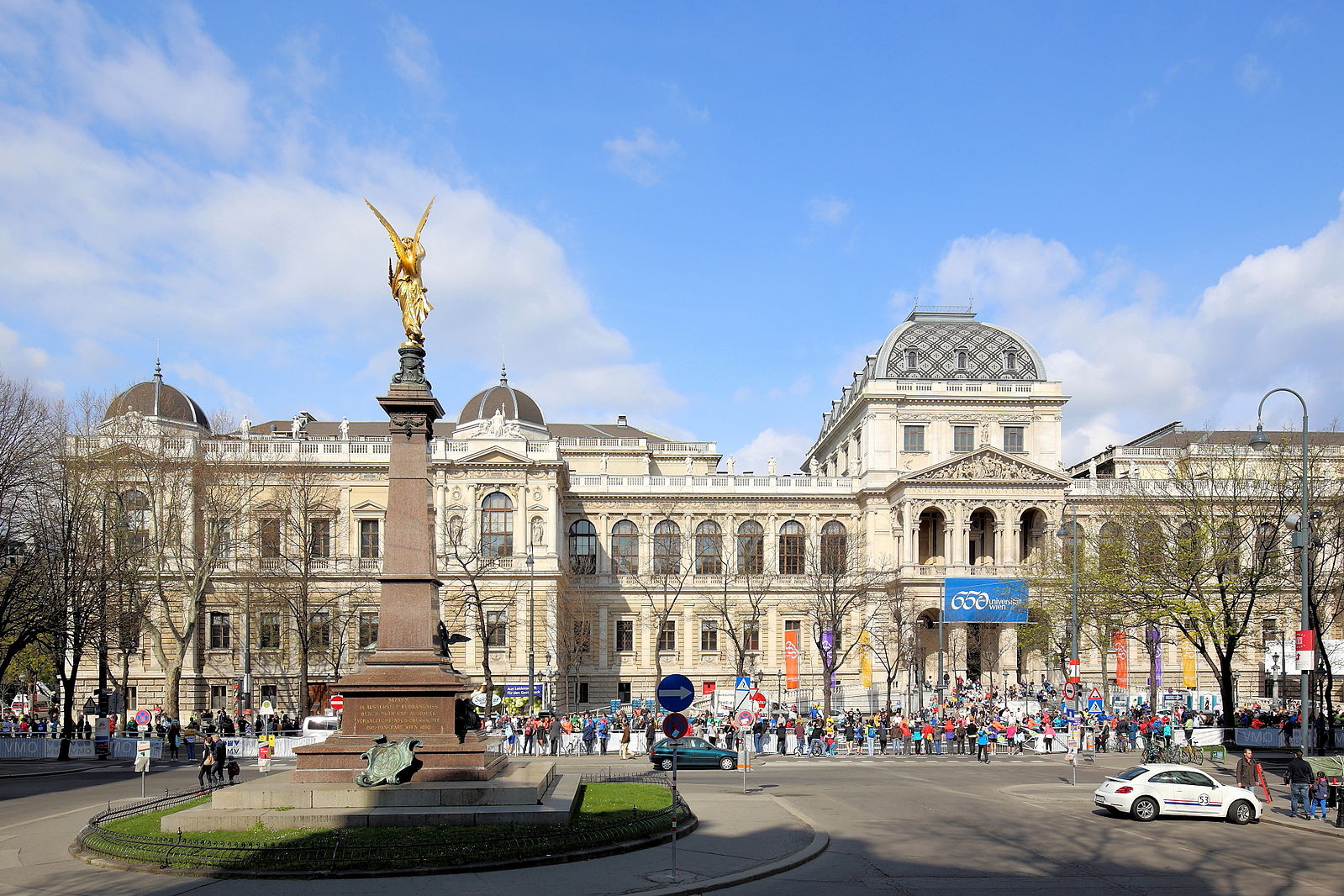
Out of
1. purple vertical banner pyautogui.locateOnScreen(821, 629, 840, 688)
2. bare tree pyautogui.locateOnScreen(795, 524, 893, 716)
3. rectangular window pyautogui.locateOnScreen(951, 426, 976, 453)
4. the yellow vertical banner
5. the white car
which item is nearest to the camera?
the white car

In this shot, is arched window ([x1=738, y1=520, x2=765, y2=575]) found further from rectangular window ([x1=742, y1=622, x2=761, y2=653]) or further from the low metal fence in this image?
the low metal fence

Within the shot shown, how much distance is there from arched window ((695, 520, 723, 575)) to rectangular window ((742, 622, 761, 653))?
4.92 m

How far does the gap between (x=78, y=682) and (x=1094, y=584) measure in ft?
201

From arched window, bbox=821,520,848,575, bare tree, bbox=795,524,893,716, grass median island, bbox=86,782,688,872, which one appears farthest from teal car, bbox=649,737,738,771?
arched window, bbox=821,520,848,575

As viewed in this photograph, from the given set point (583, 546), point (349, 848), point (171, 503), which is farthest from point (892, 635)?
point (349, 848)

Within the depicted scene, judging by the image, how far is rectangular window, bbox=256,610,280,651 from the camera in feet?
224

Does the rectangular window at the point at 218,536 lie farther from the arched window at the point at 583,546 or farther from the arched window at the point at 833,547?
the arched window at the point at 833,547

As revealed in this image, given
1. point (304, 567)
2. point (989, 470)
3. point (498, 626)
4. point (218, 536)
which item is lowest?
point (498, 626)

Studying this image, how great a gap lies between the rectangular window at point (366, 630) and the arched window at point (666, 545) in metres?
21.1

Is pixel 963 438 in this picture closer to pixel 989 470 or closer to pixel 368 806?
pixel 989 470

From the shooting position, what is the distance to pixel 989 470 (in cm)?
7812

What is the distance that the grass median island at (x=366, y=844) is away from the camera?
58.1ft

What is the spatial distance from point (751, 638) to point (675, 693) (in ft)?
212

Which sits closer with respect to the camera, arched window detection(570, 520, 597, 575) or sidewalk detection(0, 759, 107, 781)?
sidewalk detection(0, 759, 107, 781)
